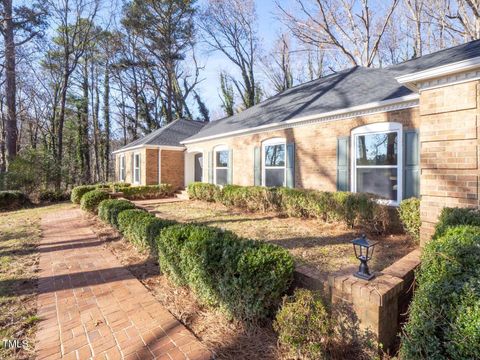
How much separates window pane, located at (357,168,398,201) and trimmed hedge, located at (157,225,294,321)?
17.3 ft

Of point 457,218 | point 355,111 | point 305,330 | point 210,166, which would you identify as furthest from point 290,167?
point 305,330

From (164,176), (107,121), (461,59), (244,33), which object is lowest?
(164,176)

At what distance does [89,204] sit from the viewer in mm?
10156

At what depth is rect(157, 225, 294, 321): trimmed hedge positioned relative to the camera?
9.48 ft

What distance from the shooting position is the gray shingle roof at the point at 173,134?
16.6 meters

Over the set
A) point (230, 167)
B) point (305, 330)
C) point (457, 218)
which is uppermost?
point (230, 167)

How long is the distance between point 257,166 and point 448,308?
31.2 ft

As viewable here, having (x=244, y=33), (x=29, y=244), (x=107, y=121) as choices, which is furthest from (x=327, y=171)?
(x=107, y=121)

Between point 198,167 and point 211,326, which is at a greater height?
point 198,167

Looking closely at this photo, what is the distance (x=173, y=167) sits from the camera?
16547 millimetres

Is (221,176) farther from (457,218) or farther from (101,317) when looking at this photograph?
(457,218)

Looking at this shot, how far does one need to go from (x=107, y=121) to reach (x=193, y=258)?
2794cm

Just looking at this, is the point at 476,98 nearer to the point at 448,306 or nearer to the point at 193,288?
the point at 448,306

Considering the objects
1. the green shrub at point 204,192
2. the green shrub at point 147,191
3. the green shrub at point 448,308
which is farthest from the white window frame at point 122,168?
the green shrub at point 448,308
